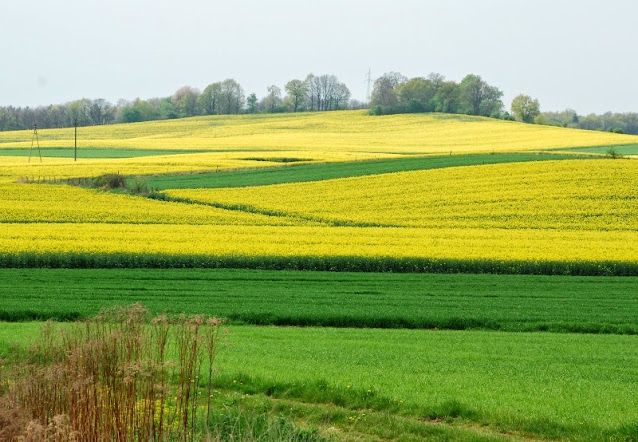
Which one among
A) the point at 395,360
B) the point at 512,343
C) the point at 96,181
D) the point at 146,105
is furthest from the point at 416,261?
the point at 146,105

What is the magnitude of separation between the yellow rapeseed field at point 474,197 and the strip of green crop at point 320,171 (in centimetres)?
290

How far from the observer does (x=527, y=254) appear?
92.7 feet

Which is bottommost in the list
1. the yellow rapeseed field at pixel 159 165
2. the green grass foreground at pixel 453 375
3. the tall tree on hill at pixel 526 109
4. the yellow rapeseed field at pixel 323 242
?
the yellow rapeseed field at pixel 323 242

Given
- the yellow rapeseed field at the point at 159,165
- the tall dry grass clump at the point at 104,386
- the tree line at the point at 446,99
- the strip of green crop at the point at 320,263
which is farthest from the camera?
the tree line at the point at 446,99

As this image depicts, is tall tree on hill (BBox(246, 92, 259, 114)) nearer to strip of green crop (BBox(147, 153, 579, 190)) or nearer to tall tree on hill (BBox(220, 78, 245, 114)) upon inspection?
tall tree on hill (BBox(220, 78, 245, 114))

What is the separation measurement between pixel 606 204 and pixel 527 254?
1568cm

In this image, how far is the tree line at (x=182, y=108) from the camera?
154 meters

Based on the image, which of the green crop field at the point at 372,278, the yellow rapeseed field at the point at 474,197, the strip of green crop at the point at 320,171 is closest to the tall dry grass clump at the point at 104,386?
the green crop field at the point at 372,278

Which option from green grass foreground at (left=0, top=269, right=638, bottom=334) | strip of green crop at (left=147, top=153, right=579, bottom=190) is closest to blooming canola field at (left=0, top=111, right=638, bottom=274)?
green grass foreground at (left=0, top=269, right=638, bottom=334)

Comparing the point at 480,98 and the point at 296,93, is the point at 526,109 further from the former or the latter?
the point at 296,93

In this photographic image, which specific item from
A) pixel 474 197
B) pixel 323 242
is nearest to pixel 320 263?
pixel 323 242

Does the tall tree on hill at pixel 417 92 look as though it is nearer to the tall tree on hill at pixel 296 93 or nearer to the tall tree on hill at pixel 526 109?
the tall tree on hill at pixel 526 109

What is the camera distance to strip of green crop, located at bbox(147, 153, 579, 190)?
177 feet

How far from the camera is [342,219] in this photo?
40625 millimetres
